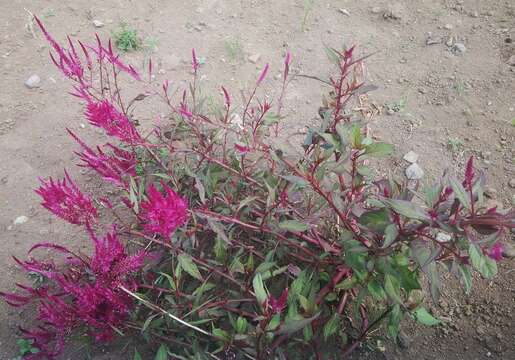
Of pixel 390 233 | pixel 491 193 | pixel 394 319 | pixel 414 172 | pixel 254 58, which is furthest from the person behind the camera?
pixel 254 58

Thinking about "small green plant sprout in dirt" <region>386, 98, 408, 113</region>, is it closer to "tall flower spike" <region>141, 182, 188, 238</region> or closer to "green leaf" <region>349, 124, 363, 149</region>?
"green leaf" <region>349, 124, 363, 149</region>

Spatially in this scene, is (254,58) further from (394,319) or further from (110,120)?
(394,319)

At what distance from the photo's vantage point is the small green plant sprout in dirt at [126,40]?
140 inches

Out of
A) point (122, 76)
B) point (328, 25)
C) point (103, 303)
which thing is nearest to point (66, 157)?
point (122, 76)

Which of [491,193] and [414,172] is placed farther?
[414,172]

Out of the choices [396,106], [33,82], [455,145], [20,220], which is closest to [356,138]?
[455,145]

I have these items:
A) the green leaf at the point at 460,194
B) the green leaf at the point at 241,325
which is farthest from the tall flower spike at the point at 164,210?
the green leaf at the point at 460,194

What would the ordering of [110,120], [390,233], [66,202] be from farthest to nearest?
[110,120], [66,202], [390,233]

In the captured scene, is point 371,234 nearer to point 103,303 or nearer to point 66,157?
point 103,303

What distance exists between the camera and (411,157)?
273 cm

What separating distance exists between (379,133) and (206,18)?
6.29 feet

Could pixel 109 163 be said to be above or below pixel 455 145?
above

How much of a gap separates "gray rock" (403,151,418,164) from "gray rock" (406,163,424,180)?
5cm

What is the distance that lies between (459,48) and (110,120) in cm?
283
